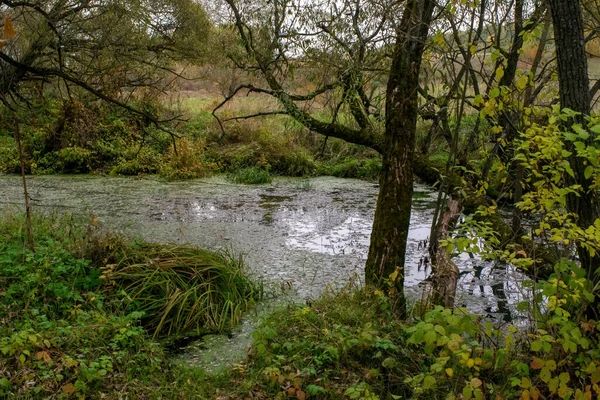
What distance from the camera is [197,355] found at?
3.32 meters

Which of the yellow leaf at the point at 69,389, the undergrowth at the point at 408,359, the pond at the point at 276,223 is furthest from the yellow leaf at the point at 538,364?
the yellow leaf at the point at 69,389

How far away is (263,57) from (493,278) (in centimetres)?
287

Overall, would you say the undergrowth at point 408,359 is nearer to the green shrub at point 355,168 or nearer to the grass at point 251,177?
the grass at point 251,177

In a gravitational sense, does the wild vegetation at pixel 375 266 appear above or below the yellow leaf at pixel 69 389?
above

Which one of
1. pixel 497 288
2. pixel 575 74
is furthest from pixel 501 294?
pixel 575 74

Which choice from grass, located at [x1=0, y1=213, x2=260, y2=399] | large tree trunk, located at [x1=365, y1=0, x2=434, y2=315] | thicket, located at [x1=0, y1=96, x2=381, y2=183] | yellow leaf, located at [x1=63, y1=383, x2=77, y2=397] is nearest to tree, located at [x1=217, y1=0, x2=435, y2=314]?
large tree trunk, located at [x1=365, y1=0, x2=434, y2=315]

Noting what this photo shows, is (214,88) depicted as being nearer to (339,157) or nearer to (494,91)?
(339,157)

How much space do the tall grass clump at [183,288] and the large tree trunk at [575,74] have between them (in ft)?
7.52

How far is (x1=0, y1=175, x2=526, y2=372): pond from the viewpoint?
4.53 metres

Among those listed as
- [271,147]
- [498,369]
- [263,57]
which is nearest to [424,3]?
[263,57]

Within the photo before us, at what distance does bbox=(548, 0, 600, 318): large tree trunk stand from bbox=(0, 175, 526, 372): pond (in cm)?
55

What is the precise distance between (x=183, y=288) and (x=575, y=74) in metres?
2.85

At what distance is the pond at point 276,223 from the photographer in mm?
4531

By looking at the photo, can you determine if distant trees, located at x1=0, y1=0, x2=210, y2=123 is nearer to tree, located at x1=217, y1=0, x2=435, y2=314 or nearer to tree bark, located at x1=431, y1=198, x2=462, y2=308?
tree, located at x1=217, y1=0, x2=435, y2=314
